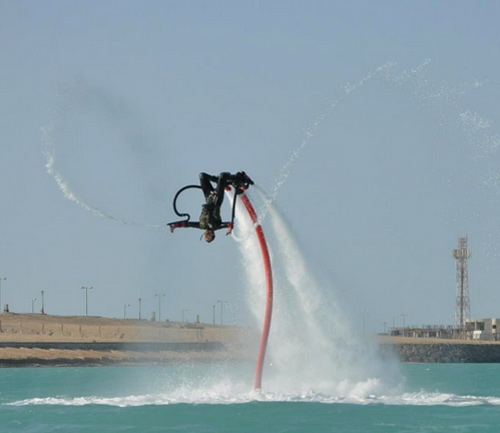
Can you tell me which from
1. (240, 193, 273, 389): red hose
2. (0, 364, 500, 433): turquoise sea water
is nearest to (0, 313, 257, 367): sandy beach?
(0, 364, 500, 433): turquoise sea water

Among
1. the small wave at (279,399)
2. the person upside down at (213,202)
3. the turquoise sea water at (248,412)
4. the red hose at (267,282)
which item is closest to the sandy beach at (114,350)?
the small wave at (279,399)

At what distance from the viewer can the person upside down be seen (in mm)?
48625

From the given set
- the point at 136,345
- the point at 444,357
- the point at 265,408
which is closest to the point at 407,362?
the point at 444,357

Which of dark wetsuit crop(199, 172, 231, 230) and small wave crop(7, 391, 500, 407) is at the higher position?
dark wetsuit crop(199, 172, 231, 230)

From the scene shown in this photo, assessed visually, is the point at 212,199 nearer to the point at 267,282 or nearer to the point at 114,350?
the point at 267,282

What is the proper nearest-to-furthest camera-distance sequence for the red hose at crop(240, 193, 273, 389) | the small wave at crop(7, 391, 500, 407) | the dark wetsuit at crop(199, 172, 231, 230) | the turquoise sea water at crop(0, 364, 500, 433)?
Result: the turquoise sea water at crop(0, 364, 500, 433), the dark wetsuit at crop(199, 172, 231, 230), the red hose at crop(240, 193, 273, 389), the small wave at crop(7, 391, 500, 407)

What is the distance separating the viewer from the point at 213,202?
4922cm

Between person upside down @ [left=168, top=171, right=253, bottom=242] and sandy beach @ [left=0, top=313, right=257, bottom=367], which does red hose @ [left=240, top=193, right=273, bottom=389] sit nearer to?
person upside down @ [left=168, top=171, right=253, bottom=242]

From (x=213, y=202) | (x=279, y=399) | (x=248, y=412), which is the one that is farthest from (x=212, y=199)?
(x=279, y=399)

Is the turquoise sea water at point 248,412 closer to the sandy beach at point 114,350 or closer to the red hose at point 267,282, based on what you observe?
the red hose at point 267,282

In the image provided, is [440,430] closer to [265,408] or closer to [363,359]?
[265,408]

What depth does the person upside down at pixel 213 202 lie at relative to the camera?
48.6 metres

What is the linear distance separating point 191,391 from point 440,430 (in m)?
15.3

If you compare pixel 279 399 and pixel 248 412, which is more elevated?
pixel 279 399
